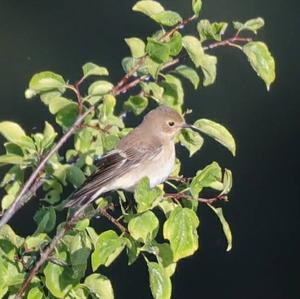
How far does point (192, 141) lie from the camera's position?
335cm

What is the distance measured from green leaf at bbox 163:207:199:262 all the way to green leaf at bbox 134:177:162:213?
0.09m

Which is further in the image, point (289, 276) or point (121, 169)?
point (289, 276)

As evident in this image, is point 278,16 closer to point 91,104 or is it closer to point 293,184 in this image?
point 293,184

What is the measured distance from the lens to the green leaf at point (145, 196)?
9.46ft

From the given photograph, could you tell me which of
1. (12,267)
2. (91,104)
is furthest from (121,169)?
(12,267)

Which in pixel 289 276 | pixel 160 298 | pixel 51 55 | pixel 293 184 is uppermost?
pixel 160 298

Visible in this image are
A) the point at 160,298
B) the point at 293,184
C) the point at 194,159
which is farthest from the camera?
the point at 293,184

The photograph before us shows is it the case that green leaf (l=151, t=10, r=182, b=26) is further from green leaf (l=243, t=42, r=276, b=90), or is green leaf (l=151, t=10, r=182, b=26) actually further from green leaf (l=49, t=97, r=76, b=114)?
green leaf (l=49, t=97, r=76, b=114)

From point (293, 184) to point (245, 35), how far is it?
2.98 ft

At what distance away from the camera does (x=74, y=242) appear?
2926 mm

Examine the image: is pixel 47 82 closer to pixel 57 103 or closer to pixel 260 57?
pixel 57 103

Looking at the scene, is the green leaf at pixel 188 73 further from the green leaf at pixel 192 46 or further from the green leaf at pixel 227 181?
the green leaf at pixel 227 181

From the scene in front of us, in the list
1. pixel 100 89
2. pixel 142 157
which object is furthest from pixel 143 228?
pixel 142 157

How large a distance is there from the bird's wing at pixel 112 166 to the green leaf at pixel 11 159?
287 millimetres
